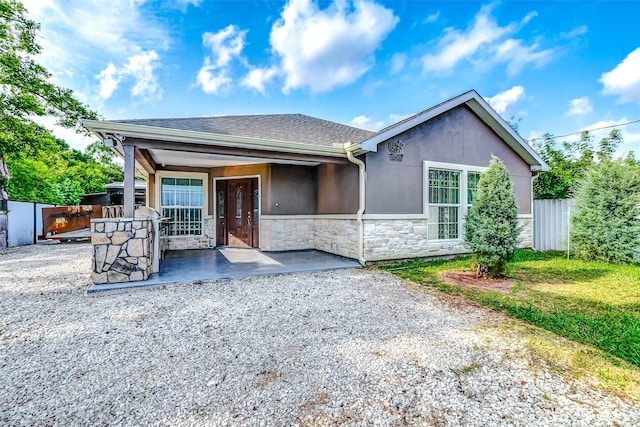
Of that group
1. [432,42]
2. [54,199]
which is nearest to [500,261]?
[432,42]

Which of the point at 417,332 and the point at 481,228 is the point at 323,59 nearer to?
the point at 481,228

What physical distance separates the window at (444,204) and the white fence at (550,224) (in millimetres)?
3632

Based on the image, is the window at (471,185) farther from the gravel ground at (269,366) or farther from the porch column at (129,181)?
the porch column at (129,181)

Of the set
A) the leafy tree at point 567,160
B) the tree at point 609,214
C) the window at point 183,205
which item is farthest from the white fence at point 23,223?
the leafy tree at point 567,160

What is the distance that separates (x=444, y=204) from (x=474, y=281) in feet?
9.04

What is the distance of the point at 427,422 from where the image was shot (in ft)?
5.92

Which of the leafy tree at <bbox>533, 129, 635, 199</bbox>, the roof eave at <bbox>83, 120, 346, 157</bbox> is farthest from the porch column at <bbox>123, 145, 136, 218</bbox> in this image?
the leafy tree at <bbox>533, 129, 635, 199</bbox>

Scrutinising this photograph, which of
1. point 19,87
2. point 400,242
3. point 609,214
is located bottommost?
point 400,242

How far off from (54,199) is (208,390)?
22.7 metres

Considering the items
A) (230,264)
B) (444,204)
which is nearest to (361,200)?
(444,204)

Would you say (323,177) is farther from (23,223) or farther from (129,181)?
(23,223)

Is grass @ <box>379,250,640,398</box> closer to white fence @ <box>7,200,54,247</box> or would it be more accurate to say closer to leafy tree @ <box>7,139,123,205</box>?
white fence @ <box>7,200,54,247</box>

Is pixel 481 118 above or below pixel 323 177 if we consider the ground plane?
above

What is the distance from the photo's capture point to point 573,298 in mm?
4359
